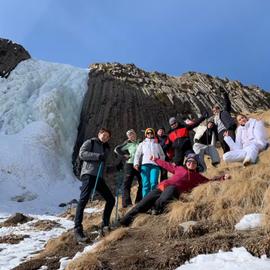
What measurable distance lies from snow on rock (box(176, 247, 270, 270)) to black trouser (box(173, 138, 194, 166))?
19.7ft

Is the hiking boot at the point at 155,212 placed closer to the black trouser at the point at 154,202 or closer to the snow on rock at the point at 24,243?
A: the black trouser at the point at 154,202

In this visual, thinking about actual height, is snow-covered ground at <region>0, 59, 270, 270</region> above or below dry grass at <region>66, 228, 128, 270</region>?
above

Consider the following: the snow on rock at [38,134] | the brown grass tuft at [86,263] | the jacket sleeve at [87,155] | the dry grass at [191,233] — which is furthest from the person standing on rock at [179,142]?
the snow on rock at [38,134]

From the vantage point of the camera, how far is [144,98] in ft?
128

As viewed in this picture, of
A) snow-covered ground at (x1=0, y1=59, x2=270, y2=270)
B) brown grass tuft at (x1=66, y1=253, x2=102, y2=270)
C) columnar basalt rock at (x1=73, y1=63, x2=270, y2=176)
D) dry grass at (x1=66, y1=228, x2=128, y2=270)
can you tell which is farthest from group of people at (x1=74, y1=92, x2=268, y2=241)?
columnar basalt rock at (x1=73, y1=63, x2=270, y2=176)

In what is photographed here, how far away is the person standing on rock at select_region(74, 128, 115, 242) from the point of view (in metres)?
9.41

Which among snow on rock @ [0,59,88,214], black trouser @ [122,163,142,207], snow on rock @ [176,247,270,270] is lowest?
snow on rock @ [176,247,270,270]

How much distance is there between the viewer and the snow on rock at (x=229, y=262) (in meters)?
5.93

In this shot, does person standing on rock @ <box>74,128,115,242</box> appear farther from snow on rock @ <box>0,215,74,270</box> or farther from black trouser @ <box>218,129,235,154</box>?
black trouser @ <box>218,129,235,154</box>

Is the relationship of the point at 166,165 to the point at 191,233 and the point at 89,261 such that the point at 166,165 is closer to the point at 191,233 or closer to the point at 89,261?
the point at 191,233

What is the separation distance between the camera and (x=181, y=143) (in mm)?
12680

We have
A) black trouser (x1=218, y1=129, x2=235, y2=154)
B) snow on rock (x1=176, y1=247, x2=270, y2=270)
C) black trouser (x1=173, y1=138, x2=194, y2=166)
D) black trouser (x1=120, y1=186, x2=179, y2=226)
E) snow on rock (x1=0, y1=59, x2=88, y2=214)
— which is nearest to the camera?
snow on rock (x1=176, y1=247, x2=270, y2=270)

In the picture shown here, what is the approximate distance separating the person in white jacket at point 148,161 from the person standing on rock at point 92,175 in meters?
1.67

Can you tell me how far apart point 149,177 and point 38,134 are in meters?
21.8
